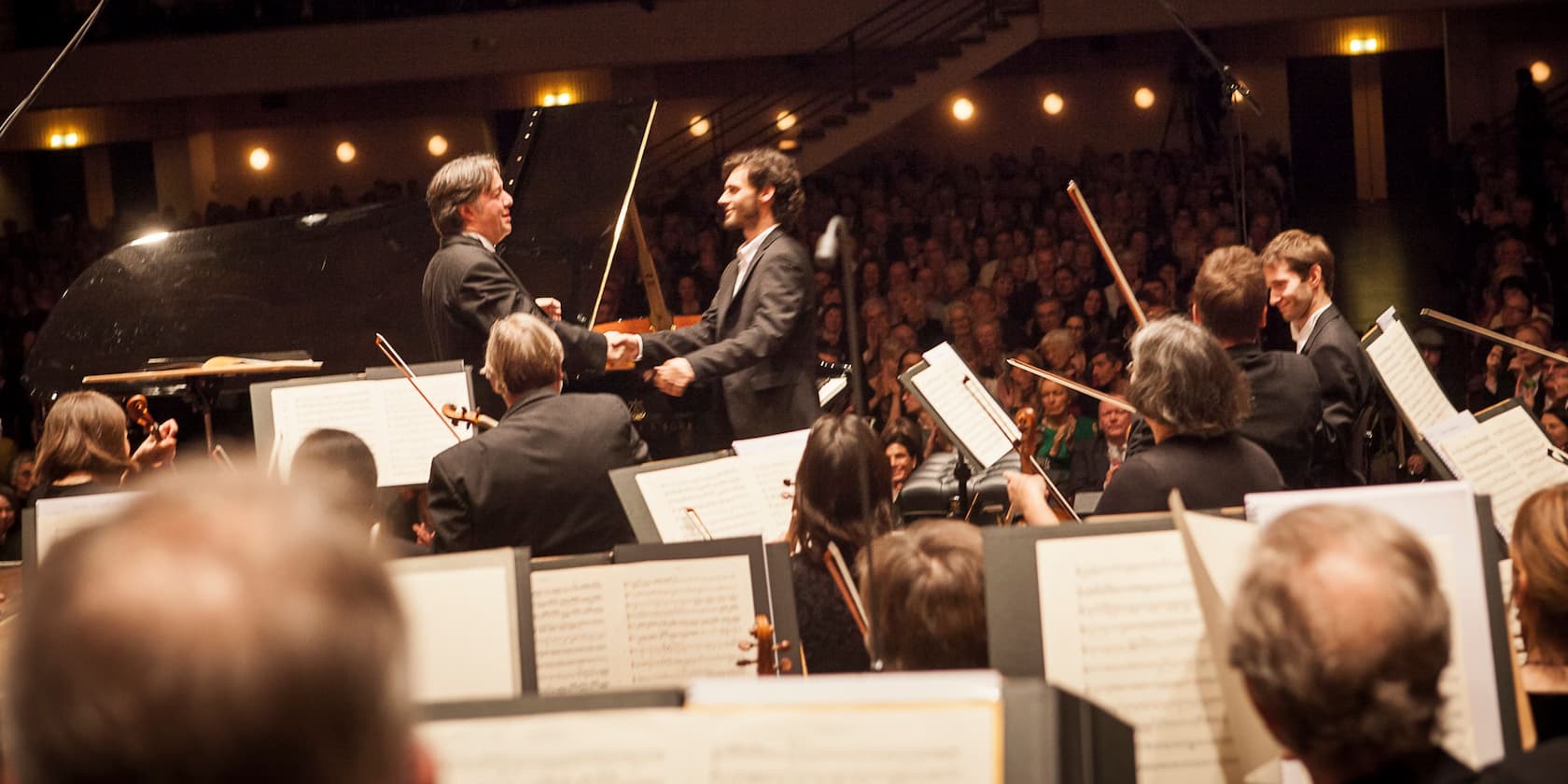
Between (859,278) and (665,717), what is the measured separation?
8.04 meters

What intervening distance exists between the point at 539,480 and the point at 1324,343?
228 centimetres

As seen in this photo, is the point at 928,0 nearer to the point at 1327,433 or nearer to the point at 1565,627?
the point at 1327,433

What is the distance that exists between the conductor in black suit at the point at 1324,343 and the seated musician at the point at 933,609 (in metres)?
2.27

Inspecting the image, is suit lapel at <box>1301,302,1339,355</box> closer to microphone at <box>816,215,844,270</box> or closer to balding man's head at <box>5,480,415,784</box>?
microphone at <box>816,215,844,270</box>

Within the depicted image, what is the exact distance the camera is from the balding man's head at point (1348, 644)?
1371mm

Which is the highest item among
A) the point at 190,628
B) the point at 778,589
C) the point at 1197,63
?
the point at 1197,63

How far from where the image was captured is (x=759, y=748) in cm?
136

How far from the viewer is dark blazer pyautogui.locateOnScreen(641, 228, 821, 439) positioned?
396cm

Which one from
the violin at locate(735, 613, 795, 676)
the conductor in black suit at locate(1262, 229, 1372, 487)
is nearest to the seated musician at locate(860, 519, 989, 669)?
the violin at locate(735, 613, 795, 676)

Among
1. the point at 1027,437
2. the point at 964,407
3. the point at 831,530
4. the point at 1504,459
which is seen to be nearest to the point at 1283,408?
the point at 1504,459

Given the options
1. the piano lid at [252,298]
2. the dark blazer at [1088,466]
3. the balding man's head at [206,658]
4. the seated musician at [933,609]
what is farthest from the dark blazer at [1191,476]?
the piano lid at [252,298]

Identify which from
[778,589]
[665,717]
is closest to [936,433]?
[778,589]

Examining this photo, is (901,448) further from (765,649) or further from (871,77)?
(871,77)

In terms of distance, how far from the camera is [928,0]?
41.9ft
